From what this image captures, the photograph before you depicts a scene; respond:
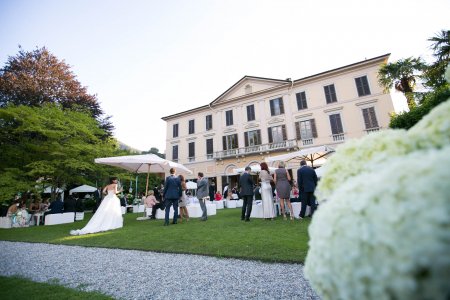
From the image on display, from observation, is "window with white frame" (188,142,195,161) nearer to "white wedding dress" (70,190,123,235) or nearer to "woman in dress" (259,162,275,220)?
"white wedding dress" (70,190,123,235)

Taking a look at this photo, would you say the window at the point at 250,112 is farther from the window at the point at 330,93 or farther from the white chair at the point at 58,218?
the white chair at the point at 58,218

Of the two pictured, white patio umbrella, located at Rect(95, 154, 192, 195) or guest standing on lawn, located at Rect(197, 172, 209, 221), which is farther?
white patio umbrella, located at Rect(95, 154, 192, 195)

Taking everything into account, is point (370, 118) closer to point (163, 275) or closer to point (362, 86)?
point (362, 86)

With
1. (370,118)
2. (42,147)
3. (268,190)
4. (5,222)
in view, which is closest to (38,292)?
(268,190)

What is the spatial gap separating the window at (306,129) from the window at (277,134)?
1391 mm

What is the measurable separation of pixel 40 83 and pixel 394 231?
20.0 m

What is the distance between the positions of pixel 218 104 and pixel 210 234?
79.0 feet

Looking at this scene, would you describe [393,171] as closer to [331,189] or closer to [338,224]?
[338,224]

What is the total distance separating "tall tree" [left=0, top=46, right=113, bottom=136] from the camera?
14391mm

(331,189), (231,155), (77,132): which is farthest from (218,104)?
(331,189)

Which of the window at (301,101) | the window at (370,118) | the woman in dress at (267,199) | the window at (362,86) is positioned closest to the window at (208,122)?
the window at (301,101)

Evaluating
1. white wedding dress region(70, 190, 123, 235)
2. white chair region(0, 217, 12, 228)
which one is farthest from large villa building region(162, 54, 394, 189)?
white chair region(0, 217, 12, 228)

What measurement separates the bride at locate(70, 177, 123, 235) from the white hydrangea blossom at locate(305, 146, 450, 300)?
9045mm

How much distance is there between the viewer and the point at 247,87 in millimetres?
27344
